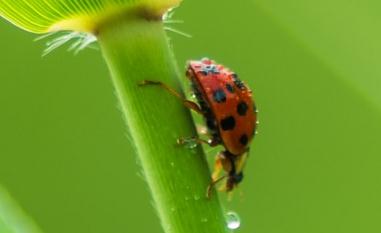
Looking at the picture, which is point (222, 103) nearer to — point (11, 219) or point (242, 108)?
point (242, 108)

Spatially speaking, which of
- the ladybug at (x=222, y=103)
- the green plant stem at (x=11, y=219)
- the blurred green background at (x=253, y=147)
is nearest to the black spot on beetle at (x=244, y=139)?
the ladybug at (x=222, y=103)

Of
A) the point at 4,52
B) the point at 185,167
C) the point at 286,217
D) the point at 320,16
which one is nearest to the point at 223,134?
the point at 185,167

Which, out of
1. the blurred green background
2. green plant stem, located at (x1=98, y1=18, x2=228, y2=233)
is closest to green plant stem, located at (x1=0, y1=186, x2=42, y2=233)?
green plant stem, located at (x1=98, y1=18, x2=228, y2=233)

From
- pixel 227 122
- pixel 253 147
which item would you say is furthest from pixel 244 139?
pixel 253 147

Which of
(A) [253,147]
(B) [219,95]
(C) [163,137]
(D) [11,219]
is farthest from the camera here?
(A) [253,147]

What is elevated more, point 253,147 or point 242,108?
point 253,147

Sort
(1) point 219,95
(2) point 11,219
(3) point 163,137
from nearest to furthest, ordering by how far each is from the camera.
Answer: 1. (3) point 163,137
2. (2) point 11,219
3. (1) point 219,95

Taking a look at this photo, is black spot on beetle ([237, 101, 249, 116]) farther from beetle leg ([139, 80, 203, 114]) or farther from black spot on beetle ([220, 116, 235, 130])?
beetle leg ([139, 80, 203, 114])
